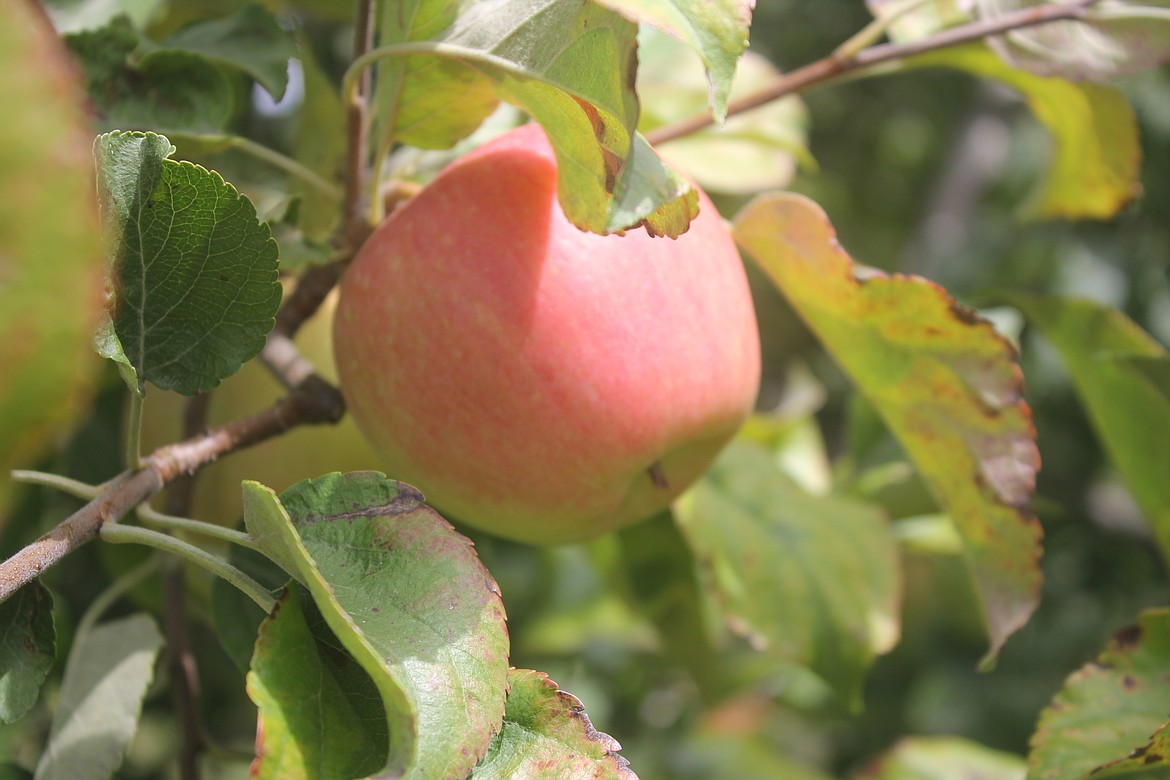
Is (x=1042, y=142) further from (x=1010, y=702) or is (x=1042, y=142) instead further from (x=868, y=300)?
(x=868, y=300)

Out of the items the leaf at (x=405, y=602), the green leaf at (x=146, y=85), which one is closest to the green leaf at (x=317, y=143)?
the green leaf at (x=146, y=85)

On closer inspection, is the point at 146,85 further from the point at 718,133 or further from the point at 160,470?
the point at 718,133

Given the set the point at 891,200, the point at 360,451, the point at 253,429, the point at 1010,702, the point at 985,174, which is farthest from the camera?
the point at 891,200

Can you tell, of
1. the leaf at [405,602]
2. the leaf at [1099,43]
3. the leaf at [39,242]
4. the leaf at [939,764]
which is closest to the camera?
the leaf at [39,242]

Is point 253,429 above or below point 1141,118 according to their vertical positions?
above

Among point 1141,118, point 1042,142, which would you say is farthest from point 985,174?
point 1141,118

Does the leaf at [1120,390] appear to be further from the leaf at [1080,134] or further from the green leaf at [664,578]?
the green leaf at [664,578]

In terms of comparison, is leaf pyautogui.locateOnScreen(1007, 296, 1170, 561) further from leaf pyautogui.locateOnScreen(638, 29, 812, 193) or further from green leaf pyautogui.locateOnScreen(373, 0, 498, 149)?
green leaf pyautogui.locateOnScreen(373, 0, 498, 149)
